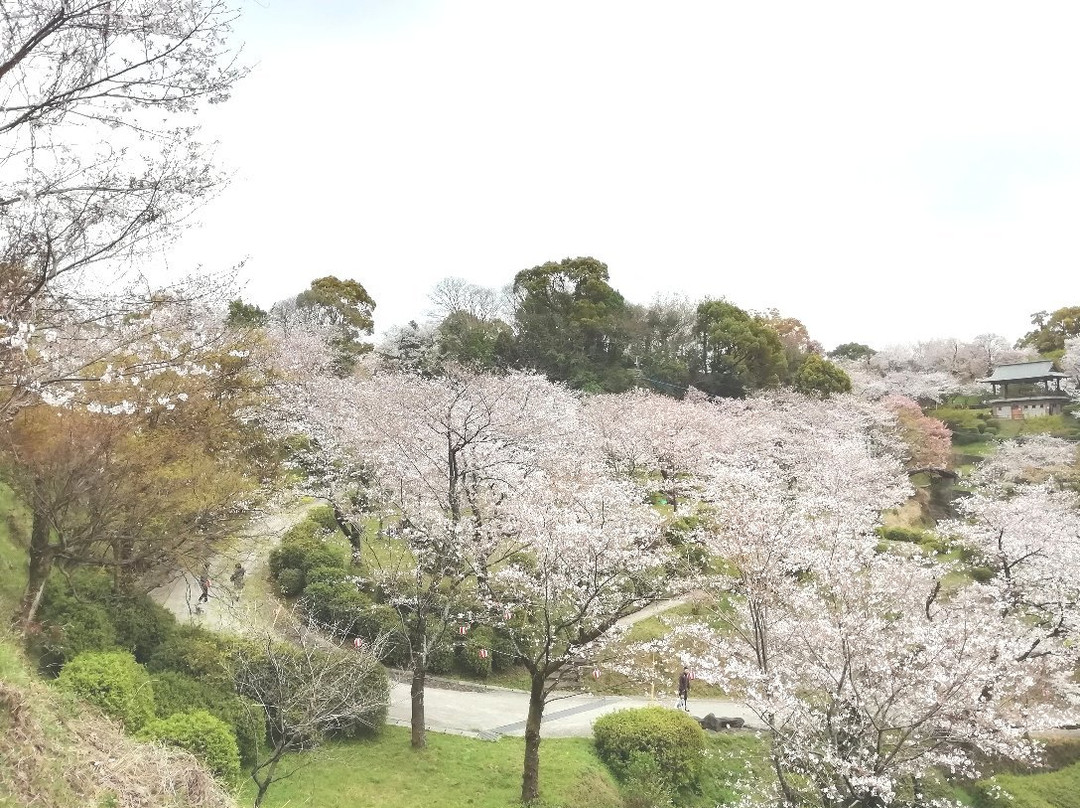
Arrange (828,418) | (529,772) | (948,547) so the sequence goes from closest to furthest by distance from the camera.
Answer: (529,772), (948,547), (828,418)

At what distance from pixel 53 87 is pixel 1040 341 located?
69459 millimetres

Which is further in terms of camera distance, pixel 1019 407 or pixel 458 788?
pixel 1019 407

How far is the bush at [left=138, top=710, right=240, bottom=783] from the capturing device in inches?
374

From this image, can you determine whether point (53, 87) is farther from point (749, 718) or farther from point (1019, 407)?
point (1019, 407)

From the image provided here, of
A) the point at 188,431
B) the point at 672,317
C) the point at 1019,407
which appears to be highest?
the point at 672,317

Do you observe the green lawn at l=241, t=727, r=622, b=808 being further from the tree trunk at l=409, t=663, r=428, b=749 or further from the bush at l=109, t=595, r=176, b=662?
the bush at l=109, t=595, r=176, b=662

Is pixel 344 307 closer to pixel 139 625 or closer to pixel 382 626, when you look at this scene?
pixel 382 626

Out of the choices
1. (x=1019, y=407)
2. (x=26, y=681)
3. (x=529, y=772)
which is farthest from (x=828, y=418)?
(x=26, y=681)

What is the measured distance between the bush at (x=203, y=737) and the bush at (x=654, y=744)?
7.61 m

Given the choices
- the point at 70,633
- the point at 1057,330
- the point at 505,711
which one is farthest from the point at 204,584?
the point at 1057,330

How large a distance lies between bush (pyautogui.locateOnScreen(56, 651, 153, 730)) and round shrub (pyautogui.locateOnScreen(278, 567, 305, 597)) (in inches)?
341

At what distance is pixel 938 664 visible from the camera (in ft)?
35.6

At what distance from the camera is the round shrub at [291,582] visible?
19062 millimetres

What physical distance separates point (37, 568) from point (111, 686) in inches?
110
